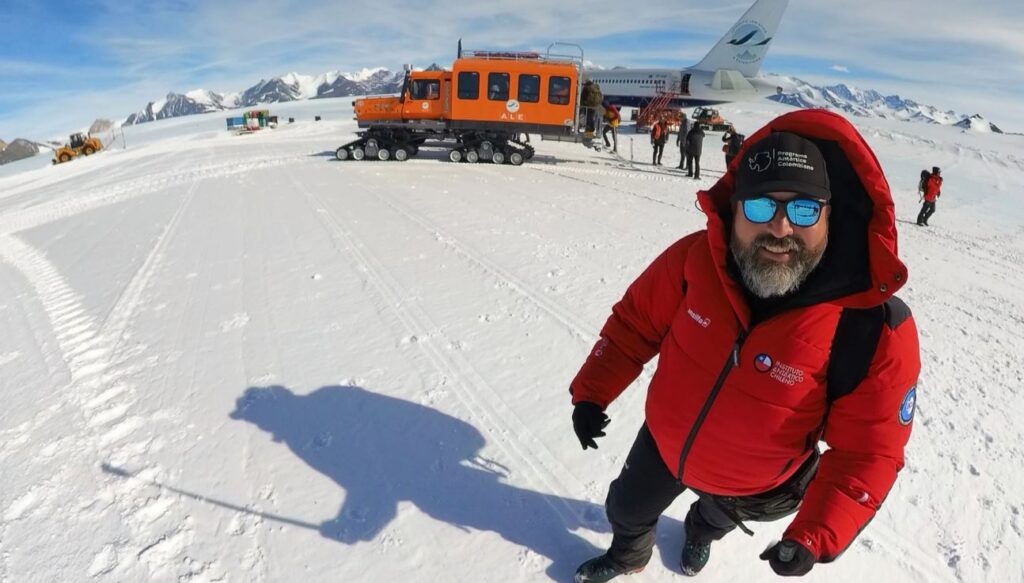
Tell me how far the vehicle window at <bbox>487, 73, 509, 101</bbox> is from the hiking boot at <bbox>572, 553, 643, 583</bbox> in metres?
13.0

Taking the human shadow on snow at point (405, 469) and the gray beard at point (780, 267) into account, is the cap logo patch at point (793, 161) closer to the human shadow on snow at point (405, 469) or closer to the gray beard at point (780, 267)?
the gray beard at point (780, 267)

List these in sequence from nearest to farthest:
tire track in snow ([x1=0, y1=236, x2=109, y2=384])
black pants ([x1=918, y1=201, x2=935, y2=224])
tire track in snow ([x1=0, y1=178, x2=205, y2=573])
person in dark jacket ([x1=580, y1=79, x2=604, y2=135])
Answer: tire track in snow ([x1=0, y1=178, x2=205, y2=573]) < tire track in snow ([x1=0, y1=236, x2=109, y2=384]) < black pants ([x1=918, y1=201, x2=935, y2=224]) < person in dark jacket ([x1=580, y1=79, x2=604, y2=135])

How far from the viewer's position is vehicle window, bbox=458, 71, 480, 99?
521 inches

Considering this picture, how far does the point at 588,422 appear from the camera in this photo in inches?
72.6

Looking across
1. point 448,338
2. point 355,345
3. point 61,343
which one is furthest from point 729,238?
point 61,343

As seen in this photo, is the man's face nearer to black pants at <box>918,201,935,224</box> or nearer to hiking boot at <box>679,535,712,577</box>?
hiking boot at <box>679,535,712,577</box>

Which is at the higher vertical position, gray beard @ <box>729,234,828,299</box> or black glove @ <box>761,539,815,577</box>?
gray beard @ <box>729,234,828,299</box>

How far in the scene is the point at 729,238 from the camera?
1473mm

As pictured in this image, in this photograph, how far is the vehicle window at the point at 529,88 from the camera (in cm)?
1326

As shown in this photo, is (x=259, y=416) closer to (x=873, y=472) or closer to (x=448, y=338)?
(x=448, y=338)

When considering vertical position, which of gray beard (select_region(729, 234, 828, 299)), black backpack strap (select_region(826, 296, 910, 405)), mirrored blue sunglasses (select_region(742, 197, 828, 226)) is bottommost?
black backpack strap (select_region(826, 296, 910, 405))

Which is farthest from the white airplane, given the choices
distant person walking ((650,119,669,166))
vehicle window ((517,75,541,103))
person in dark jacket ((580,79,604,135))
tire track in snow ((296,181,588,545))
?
tire track in snow ((296,181,588,545))

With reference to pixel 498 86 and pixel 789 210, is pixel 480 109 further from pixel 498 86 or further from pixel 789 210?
pixel 789 210

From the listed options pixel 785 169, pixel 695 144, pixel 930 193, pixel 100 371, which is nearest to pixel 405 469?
pixel 785 169
